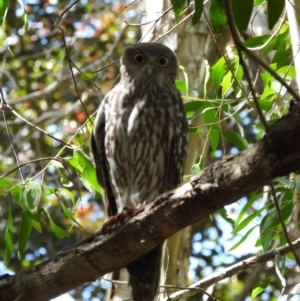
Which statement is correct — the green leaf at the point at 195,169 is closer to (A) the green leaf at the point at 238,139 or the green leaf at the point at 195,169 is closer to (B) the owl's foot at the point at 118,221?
(A) the green leaf at the point at 238,139

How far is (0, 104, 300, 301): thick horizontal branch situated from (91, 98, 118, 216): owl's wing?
1.19 meters

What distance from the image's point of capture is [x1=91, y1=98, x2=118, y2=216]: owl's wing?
386 centimetres

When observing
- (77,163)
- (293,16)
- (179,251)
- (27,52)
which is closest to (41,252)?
(27,52)

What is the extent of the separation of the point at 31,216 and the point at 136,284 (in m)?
0.61

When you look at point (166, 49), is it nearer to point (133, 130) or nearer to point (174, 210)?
point (133, 130)

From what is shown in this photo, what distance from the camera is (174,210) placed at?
8.00ft

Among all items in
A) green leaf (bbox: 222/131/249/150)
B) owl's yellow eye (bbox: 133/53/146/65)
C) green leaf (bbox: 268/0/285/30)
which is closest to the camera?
green leaf (bbox: 268/0/285/30)

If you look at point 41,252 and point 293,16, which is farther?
point 41,252

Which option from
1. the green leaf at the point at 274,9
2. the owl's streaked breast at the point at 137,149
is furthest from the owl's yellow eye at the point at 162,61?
the green leaf at the point at 274,9

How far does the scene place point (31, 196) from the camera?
3301 mm

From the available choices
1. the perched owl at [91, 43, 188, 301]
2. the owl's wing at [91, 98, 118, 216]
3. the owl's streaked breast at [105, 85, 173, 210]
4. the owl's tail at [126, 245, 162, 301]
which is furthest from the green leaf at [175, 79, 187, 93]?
the owl's tail at [126, 245, 162, 301]

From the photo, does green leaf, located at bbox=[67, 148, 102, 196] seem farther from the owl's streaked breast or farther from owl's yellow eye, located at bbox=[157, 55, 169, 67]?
owl's yellow eye, located at bbox=[157, 55, 169, 67]

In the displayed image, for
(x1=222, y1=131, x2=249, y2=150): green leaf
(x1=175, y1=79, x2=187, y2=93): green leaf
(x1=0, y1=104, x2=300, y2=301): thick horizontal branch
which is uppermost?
(x1=175, y1=79, x2=187, y2=93): green leaf

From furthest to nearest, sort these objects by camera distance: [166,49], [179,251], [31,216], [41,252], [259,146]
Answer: [41,252]
[179,251]
[166,49]
[31,216]
[259,146]
